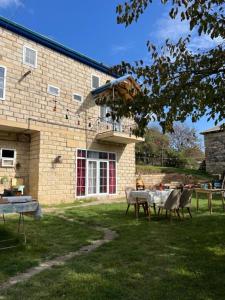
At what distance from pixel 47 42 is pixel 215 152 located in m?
16.6

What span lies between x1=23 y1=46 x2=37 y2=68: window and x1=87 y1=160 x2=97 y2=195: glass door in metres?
5.55

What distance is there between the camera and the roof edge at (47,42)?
442 inches

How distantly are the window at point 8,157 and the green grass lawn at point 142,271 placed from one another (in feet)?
19.7

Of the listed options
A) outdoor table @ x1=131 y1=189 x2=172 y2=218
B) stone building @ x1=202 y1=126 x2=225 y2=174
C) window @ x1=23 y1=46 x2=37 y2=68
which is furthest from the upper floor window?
stone building @ x1=202 y1=126 x2=225 y2=174

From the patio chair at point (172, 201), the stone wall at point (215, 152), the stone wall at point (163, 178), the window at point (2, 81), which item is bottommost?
the patio chair at point (172, 201)

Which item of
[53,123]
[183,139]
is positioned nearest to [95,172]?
[53,123]

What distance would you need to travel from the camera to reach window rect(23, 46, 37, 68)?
11797 millimetres

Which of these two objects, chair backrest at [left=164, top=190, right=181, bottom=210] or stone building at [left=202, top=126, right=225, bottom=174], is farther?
stone building at [left=202, top=126, right=225, bottom=174]

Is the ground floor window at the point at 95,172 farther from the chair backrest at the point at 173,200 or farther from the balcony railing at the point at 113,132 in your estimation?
the chair backrest at the point at 173,200

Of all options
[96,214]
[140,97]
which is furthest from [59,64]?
Answer: [140,97]

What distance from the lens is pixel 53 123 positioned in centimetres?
1242

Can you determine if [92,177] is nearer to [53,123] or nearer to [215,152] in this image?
[53,123]

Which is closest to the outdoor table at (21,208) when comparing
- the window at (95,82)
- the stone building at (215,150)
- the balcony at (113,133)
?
the balcony at (113,133)

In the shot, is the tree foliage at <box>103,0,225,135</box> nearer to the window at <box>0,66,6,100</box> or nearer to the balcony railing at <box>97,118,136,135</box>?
the window at <box>0,66,6,100</box>
